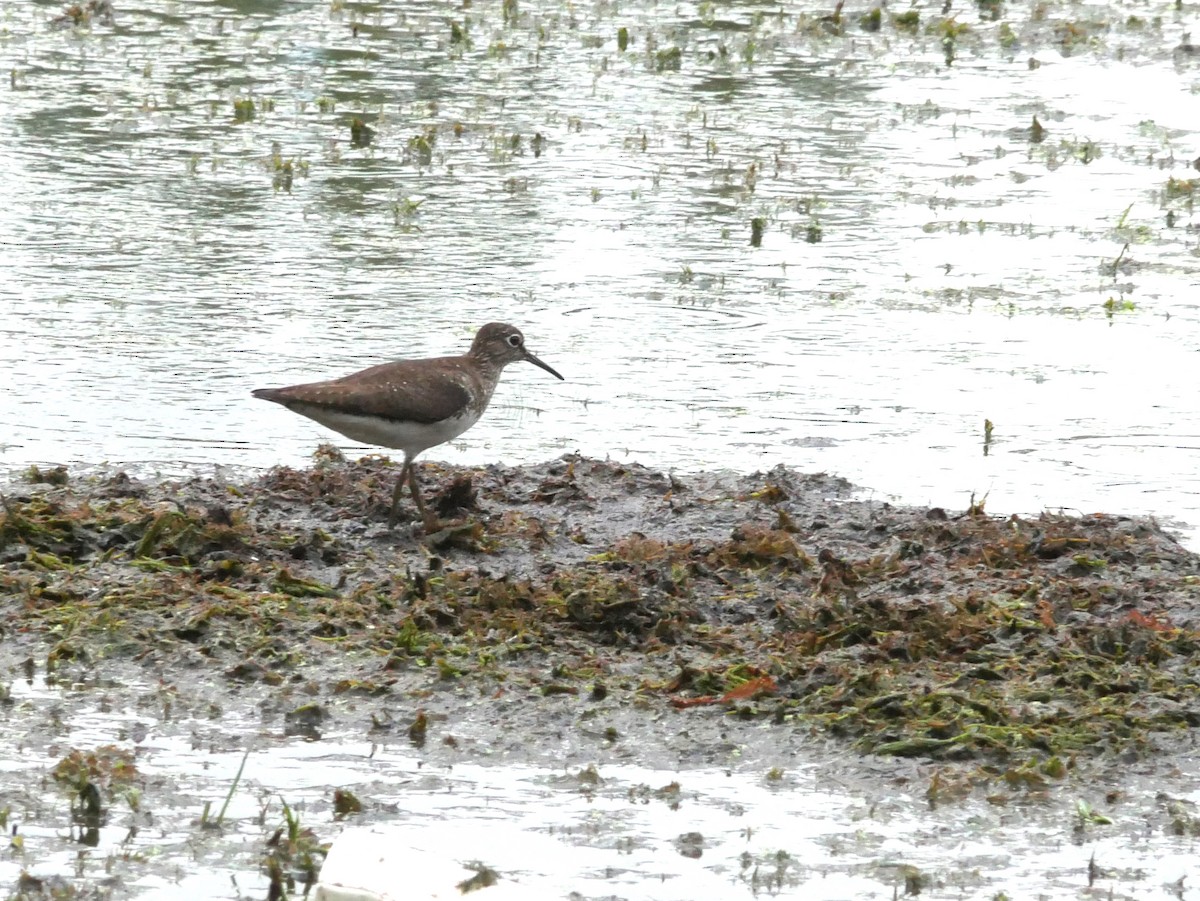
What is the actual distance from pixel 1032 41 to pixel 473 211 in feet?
34.0

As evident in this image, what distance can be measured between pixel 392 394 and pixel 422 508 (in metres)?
0.52

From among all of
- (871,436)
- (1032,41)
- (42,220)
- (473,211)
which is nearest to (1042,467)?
(871,436)

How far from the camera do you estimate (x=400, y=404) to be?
28.8 ft

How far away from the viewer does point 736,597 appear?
8.06 m

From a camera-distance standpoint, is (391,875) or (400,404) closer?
(391,875)

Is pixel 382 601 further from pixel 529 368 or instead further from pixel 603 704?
pixel 529 368

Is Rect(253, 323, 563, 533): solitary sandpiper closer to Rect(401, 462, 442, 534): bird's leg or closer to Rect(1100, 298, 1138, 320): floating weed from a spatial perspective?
Rect(401, 462, 442, 534): bird's leg

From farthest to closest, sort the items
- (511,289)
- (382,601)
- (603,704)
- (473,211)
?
(473,211) → (511,289) → (382,601) → (603,704)

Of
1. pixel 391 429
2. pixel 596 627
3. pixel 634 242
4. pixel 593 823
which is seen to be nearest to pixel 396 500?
pixel 391 429

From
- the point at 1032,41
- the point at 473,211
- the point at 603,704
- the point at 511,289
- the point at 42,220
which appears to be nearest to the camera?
the point at 603,704

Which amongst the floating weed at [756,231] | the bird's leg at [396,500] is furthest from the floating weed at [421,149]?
the bird's leg at [396,500]

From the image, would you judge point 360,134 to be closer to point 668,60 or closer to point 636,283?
point 636,283

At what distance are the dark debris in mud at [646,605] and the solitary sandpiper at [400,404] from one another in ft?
0.84

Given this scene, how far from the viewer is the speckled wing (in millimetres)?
8719
